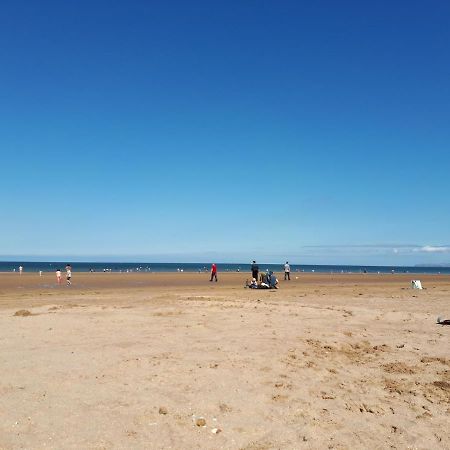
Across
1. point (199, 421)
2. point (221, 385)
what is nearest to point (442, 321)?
point (221, 385)

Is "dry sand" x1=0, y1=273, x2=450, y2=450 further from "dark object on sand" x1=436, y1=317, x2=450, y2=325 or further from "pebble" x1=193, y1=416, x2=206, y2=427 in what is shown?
"dark object on sand" x1=436, y1=317, x2=450, y2=325

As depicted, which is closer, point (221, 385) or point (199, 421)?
point (199, 421)

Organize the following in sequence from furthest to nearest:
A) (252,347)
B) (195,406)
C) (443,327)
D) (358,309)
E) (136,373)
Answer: (358,309) → (443,327) → (252,347) → (136,373) → (195,406)

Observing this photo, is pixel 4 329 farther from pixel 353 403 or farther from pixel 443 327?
pixel 443 327

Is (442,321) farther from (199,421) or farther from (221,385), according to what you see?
(199,421)

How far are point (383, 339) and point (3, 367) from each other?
873 cm

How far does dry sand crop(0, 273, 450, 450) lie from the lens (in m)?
5.86

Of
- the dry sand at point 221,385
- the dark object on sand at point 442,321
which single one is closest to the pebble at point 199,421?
the dry sand at point 221,385

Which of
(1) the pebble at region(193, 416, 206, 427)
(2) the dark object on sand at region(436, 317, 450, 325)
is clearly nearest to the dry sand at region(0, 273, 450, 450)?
(1) the pebble at region(193, 416, 206, 427)

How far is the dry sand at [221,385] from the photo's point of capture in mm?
5863

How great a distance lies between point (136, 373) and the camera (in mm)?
8078

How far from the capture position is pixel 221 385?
25.0ft

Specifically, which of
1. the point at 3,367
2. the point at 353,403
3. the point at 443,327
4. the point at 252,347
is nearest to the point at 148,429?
the point at 353,403

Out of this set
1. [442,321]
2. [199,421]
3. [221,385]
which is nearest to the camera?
[199,421]
